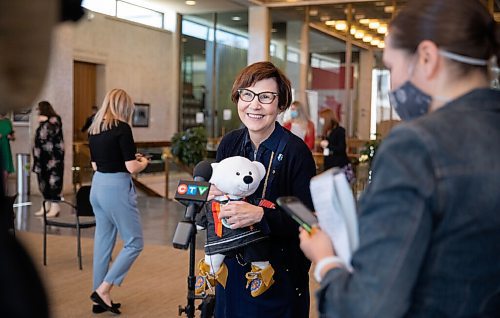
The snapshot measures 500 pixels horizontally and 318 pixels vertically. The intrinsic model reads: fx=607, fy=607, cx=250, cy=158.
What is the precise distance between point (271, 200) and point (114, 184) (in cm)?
238

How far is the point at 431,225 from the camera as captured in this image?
115 cm

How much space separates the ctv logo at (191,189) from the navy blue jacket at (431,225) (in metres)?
0.86

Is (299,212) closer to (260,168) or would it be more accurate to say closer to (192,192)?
(192,192)

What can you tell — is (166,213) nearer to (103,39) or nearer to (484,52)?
(103,39)

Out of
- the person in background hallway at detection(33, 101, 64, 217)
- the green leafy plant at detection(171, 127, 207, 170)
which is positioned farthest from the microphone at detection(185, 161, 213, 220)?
the green leafy plant at detection(171, 127, 207, 170)

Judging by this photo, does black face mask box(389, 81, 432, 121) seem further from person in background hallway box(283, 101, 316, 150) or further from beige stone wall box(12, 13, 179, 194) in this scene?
beige stone wall box(12, 13, 179, 194)

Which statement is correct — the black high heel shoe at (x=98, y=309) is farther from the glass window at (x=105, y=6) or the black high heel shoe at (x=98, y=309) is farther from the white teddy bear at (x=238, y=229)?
the glass window at (x=105, y=6)

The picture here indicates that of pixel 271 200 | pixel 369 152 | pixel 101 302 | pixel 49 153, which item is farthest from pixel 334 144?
pixel 271 200

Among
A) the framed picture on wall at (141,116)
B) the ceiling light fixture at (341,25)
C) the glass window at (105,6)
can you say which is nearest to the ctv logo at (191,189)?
the ceiling light fixture at (341,25)

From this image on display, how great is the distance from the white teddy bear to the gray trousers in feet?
7.47

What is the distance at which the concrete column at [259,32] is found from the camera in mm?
14594

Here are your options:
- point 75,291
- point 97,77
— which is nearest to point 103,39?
point 97,77

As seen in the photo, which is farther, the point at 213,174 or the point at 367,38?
the point at 367,38

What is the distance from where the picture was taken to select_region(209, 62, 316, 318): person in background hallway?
2314 mm
